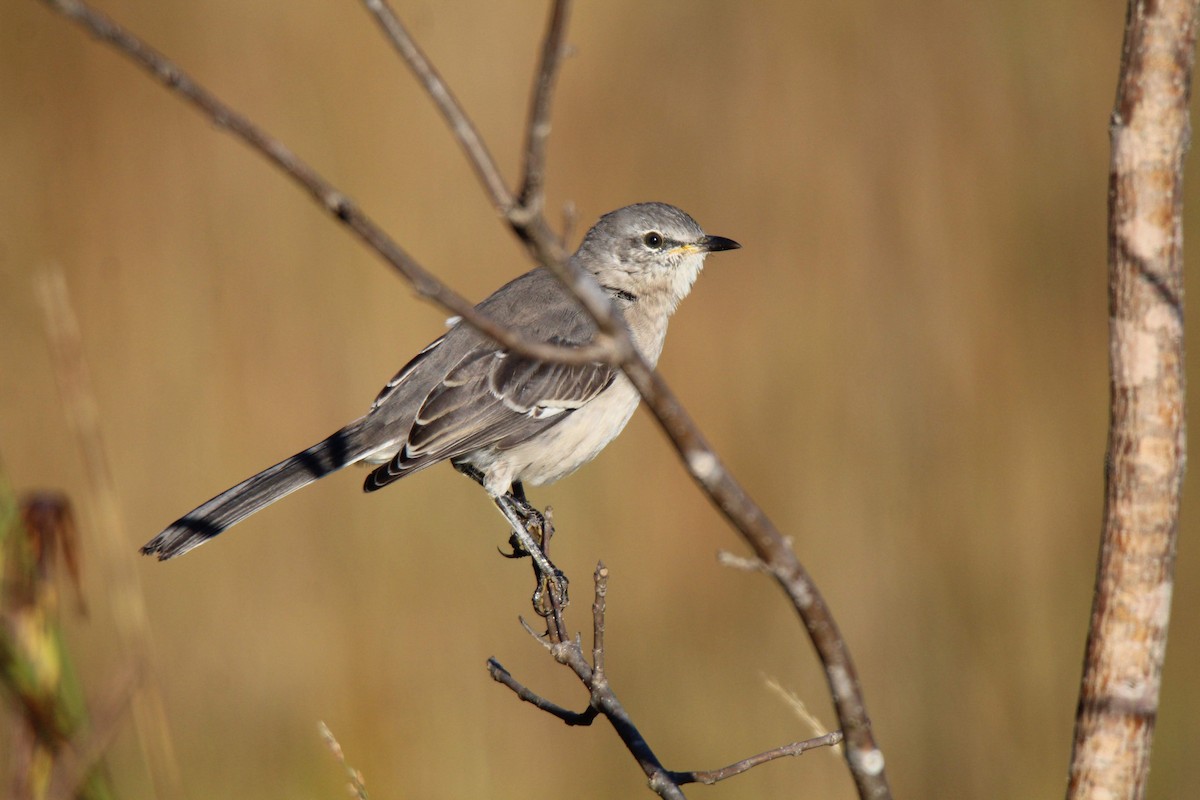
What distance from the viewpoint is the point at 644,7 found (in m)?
6.21

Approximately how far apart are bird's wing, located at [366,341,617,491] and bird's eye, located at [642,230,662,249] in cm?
65

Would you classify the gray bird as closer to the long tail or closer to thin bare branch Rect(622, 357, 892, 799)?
the long tail

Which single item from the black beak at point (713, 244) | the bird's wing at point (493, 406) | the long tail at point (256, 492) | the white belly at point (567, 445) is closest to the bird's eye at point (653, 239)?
the black beak at point (713, 244)

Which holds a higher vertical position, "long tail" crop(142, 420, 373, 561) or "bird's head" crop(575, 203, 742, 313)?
"bird's head" crop(575, 203, 742, 313)

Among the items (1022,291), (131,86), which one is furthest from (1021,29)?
(131,86)

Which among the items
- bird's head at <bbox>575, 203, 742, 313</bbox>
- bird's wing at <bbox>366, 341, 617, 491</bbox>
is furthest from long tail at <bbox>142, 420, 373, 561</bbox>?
bird's head at <bbox>575, 203, 742, 313</bbox>

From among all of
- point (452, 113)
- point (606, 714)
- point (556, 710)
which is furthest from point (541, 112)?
point (556, 710)

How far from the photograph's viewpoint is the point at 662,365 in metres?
6.08

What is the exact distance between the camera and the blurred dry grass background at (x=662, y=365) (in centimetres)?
517

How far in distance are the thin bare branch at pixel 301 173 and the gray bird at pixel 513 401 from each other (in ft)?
8.40

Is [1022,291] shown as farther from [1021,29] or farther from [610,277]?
[610,277]

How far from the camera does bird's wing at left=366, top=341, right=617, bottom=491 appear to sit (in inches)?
162

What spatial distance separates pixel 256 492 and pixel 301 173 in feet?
9.21

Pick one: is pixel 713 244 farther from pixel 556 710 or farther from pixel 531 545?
pixel 556 710
